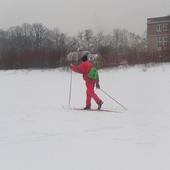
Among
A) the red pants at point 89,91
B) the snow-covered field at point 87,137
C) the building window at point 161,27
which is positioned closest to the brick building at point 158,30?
the building window at point 161,27

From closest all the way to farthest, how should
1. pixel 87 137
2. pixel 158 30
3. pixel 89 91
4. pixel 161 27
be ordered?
1. pixel 87 137
2. pixel 89 91
3. pixel 161 27
4. pixel 158 30

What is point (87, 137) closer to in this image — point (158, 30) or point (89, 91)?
point (89, 91)

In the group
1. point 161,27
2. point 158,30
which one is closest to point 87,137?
point 161,27

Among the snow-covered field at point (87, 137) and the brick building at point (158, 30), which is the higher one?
the brick building at point (158, 30)

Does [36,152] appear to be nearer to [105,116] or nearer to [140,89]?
[105,116]

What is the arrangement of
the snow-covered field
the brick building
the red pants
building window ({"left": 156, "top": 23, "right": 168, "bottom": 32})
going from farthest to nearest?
building window ({"left": 156, "top": 23, "right": 168, "bottom": 32}) → the brick building → the red pants → the snow-covered field

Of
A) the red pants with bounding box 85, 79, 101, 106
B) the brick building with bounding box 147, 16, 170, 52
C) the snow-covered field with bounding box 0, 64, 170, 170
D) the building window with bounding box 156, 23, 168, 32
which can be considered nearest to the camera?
the snow-covered field with bounding box 0, 64, 170, 170

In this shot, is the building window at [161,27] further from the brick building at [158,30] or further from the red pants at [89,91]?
the red pants at [89,91]

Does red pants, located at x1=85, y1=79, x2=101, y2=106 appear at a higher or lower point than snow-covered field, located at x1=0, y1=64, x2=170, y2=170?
higher

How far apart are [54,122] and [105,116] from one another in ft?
5.27

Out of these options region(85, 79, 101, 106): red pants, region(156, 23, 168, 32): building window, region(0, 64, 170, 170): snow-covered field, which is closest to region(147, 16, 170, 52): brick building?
region(156, 23, 168, 32): building window

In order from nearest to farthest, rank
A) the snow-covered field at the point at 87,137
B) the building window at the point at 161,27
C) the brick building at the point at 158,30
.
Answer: the snow-covered field at the point at 87,137, the brick building at the point at 158,30, the building window at the point at 161,27

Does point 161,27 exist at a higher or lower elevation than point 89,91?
higher

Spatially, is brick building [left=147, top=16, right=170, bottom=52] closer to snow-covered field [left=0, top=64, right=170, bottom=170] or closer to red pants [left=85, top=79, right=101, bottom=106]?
snow-covered field [left=0, top=64, right=170, bottom=170]
